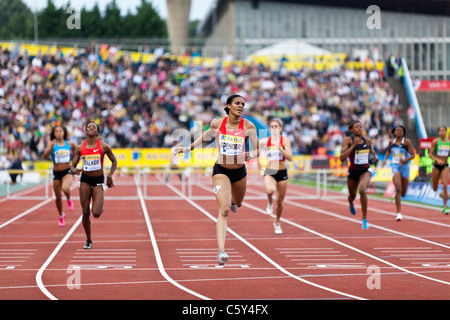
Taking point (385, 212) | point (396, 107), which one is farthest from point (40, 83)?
point (385, 212)

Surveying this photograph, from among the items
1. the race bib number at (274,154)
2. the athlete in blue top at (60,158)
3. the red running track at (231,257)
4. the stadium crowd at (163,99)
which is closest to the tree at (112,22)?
the stadium crowd at (163,99)

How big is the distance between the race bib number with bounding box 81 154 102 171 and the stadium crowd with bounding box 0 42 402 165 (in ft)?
96.8

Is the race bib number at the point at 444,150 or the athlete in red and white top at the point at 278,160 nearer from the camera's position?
the athlete in red and white top at the point at 278,160

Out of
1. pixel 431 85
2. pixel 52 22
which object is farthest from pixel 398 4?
pixel 52 22

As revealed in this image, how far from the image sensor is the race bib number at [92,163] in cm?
1377

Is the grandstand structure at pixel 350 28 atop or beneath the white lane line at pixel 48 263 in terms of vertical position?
atop

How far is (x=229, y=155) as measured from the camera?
1084cm

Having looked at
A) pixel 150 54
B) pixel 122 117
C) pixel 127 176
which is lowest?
pixel 127 176

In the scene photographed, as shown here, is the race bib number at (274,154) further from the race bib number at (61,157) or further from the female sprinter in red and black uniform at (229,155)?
the female sprinter in red and black uniform at (229,155)

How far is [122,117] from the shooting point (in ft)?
155

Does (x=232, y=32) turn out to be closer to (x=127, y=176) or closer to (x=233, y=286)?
(x=127, y=176)

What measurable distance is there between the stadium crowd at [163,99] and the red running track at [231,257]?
76.1 ft

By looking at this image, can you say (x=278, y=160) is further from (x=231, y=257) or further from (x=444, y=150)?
(x=444, y=150)

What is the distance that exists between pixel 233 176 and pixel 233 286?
1846 millimetres
